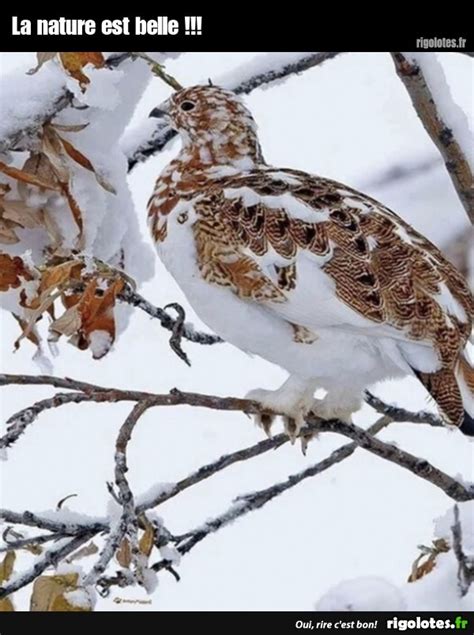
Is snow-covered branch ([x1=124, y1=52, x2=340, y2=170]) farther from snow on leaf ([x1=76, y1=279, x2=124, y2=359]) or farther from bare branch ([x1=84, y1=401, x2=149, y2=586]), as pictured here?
bare branch ([x1=84, y1=401, x2=149, y2=586])

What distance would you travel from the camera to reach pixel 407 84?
3430 mm

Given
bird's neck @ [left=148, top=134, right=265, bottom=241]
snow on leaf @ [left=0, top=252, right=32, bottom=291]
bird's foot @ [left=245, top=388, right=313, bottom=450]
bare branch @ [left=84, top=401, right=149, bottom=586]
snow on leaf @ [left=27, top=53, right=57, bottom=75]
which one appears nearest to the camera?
bare branch @ [left=84, top=401, right=149, bottom=586]

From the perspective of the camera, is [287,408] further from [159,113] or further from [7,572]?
[159,113]

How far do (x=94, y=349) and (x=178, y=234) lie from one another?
33 cm

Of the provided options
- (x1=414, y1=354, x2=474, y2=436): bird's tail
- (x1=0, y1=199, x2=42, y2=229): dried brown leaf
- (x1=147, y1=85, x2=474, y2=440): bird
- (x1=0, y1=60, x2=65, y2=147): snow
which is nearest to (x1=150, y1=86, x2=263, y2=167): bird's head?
(x1=147, y1=85, x2=474, y2=440): bird

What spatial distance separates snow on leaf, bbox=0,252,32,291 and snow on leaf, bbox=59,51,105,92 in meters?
0.44

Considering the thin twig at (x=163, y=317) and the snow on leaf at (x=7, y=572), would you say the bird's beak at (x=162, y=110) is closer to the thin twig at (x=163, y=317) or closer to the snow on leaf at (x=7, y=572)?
the thin twig at (x=163, y=317)

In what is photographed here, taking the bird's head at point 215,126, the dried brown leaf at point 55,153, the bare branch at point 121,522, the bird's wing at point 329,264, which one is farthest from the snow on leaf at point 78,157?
the bare branch at point 121,522

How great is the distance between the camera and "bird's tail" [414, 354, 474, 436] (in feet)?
9.54

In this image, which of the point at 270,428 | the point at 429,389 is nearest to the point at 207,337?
the point at 270,428

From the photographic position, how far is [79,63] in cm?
307

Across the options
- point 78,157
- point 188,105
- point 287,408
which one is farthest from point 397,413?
point 78,157
